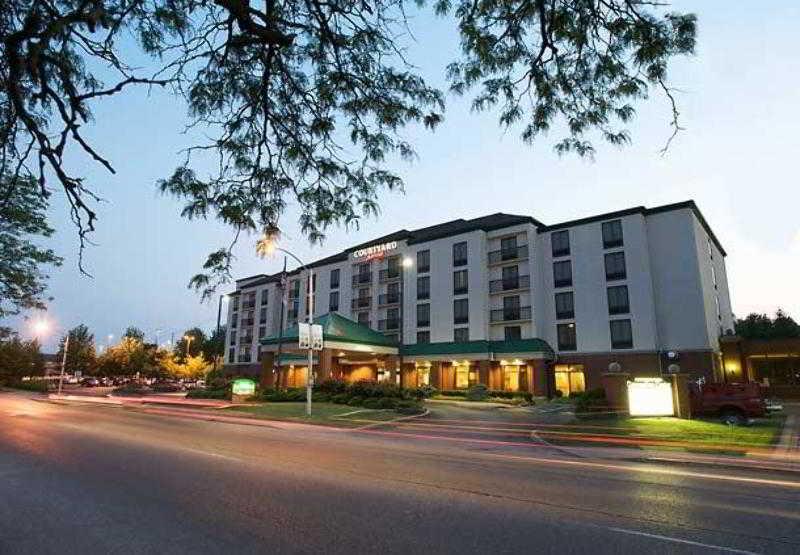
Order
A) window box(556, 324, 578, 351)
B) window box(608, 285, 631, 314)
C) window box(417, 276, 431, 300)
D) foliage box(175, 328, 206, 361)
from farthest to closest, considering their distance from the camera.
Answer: foliage box(175, 328, 206, 361)
window box(417, 276, 431, 300)
window box(556, 324, 578, 351)
window box(608, 285, 631, 314)

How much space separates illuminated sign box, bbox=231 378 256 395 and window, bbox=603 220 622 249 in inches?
1246

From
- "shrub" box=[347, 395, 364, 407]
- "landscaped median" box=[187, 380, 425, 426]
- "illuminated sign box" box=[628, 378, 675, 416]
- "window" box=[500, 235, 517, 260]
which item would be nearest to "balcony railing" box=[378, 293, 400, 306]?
"window" box=[500, 235, 517, 260]

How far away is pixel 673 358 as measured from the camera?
38.6m

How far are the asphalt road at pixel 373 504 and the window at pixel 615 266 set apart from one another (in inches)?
1313

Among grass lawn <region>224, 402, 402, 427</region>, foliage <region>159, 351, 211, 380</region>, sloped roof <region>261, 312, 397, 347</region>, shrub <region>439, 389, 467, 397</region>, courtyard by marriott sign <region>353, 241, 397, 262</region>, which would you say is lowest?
grass lawn <region>224, 402, 402, 427</region>

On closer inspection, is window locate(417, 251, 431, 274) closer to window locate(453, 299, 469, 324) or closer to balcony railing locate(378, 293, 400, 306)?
balcony railing locate(378, 293, 400, 306)

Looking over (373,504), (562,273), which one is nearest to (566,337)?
(562,273)

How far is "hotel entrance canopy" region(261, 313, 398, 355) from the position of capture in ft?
132

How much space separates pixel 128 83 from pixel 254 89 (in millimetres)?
1802

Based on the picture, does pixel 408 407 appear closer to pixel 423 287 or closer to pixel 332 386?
pixel 332 386

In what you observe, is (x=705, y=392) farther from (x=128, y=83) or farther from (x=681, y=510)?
(x=128, y=83)

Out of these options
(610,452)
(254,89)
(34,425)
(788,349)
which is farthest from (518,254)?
(254,89)

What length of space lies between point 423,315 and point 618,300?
19277 millimetres

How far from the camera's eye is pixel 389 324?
5603cm
